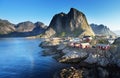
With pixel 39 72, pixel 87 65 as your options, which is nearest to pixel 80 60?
pixel 87 65

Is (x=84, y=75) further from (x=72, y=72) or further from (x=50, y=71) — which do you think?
(x=50, y=71)

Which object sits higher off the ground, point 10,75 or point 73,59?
point 73,59

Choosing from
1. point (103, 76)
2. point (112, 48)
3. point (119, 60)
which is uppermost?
point (112, 48)

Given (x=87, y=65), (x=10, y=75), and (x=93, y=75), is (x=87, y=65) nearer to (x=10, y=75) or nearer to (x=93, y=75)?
(x=93, y=75)

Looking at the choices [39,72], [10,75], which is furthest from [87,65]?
[10,75]

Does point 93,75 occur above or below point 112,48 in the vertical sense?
below

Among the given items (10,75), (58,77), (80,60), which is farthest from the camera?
(80,60)

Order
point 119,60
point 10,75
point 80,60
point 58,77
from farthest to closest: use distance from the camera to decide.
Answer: point 80,60
point 119,60
point 10,75
point 58,77

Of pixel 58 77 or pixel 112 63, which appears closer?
pixel 58 77

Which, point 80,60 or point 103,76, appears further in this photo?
point 80,60
